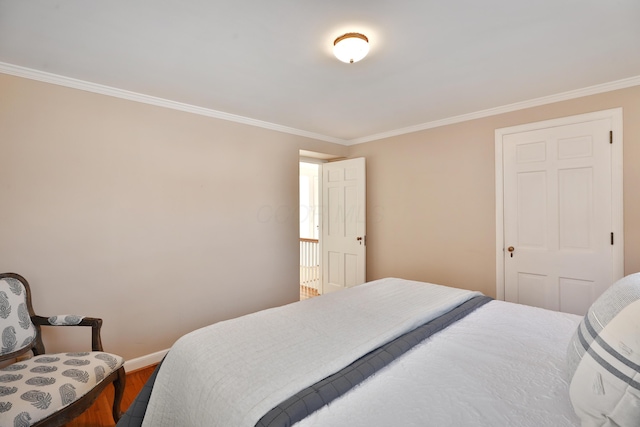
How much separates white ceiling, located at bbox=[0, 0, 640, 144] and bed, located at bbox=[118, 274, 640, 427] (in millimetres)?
1467

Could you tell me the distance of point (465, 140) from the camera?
3.25 metres

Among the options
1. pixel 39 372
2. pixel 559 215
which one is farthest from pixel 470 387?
pixel 559 215

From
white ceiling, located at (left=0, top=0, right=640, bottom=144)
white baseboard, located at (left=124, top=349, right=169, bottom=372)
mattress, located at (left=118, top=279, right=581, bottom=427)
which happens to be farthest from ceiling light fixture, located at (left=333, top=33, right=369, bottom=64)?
white baseboard, located at (left=124, top=349, right=169, bottom=372)

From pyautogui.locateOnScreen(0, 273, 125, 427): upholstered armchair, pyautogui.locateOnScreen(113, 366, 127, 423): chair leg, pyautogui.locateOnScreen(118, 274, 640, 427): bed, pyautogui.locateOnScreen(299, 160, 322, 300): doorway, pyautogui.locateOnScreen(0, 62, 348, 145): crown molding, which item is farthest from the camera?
pyautogui.locateOnScreen(299, 160, 322, 300): doorway

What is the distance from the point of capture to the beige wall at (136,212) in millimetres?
2158

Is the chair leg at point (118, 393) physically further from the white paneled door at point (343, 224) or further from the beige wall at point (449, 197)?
the beige wall at point (449, 197)

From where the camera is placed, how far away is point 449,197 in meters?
3.38

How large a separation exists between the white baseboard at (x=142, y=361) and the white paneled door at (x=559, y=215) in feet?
11.3

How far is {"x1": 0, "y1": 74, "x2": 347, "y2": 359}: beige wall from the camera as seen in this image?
2.16 metres

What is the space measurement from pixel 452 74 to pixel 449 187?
1.45m

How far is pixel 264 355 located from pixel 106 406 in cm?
171

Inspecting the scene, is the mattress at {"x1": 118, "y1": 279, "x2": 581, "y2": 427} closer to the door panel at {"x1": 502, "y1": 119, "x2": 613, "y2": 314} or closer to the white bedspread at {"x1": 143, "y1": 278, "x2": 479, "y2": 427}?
the white bedspread at {"x1": 143, "y1": 278, "x2": 479, "y2": 427}

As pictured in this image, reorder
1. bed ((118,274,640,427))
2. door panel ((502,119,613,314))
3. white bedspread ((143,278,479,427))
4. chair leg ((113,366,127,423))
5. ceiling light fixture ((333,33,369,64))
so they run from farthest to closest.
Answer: door panel ((502,119,613,314)), chair leg ((113,366,127,423)), ceiling light fixture ((333,33,369,64)), white bedspread ((143,278,479,427)), bed ((118,274,640,427))

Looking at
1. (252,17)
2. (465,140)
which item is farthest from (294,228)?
→ (252,17)
